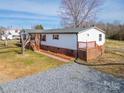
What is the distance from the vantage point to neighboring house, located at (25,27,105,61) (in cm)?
2242

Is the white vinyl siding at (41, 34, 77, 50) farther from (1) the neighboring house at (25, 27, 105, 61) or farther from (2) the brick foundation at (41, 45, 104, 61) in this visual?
(2) the brick foundation at (41, 45, 104, 61)

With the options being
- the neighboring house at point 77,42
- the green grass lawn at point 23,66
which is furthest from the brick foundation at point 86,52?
the green grass lawn at point 23,66

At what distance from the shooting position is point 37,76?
16531 millimetres

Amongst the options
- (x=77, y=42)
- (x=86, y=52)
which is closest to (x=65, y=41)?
(x=77, y=42)

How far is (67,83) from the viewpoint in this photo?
560 inches

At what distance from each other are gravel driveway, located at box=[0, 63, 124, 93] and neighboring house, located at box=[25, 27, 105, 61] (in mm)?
4996

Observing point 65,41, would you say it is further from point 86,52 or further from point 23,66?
point 23,66

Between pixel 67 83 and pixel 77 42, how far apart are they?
1009cm

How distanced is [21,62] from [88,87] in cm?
1107

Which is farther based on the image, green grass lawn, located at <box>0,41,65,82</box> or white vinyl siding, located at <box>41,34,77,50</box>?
white vinyl siding, located at <box>41,34,77,50</box>

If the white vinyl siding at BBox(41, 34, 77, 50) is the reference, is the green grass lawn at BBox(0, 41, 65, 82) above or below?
below

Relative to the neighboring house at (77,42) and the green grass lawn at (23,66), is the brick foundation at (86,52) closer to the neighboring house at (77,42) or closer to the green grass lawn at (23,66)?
the neighboring house at (77,42)

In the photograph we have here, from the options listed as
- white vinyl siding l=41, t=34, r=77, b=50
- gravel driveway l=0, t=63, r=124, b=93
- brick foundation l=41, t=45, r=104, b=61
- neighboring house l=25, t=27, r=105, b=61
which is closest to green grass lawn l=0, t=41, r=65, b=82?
gravel driveway l=0, t=63, r=124, b=93

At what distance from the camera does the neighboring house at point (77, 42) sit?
73.6 feet
